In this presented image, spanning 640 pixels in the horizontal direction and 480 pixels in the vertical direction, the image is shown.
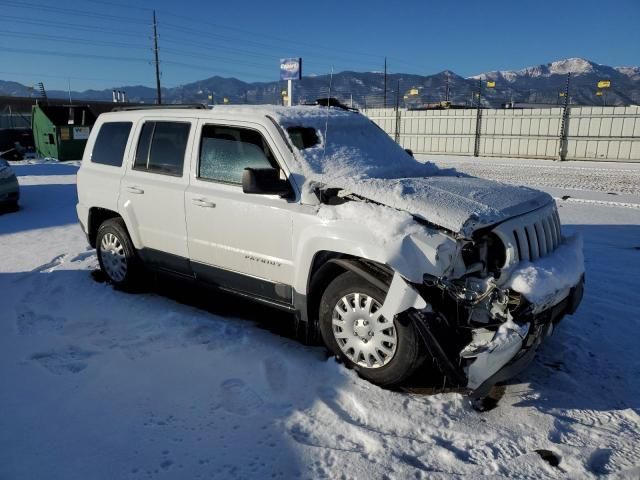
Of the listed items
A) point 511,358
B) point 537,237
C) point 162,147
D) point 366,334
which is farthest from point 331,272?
point 162,147

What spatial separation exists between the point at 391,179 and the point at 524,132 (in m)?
20.7

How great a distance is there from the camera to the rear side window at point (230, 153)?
13.6 feet

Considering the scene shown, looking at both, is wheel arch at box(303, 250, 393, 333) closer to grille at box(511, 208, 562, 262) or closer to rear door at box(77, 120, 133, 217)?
grille at box(511, 208, 562, 262)

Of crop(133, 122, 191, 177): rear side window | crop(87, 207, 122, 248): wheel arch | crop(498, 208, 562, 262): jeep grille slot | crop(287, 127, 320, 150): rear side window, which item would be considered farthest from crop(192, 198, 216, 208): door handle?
crop(498, 208, 562, 262): jeep grille slot

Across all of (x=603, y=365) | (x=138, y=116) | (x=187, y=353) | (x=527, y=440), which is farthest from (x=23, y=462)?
(x=603, y=365)

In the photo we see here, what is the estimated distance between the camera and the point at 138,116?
17.1 feet

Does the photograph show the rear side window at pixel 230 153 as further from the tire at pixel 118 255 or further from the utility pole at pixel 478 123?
the utility pole at pixel 478 123

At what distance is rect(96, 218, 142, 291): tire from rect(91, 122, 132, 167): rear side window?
65 centimetres

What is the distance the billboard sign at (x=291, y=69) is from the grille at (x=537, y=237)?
2406 centimetres

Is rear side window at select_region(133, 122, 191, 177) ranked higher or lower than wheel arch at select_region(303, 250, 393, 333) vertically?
higher

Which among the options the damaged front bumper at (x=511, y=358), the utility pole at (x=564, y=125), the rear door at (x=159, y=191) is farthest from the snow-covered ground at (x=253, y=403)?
the utility pole at (x=564, y=125)

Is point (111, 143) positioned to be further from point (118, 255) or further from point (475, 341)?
point (475, 341)

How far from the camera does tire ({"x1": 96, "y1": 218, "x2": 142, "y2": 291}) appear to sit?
5266 mm

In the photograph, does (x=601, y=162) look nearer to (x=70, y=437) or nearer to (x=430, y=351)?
(x=430, y=351)
